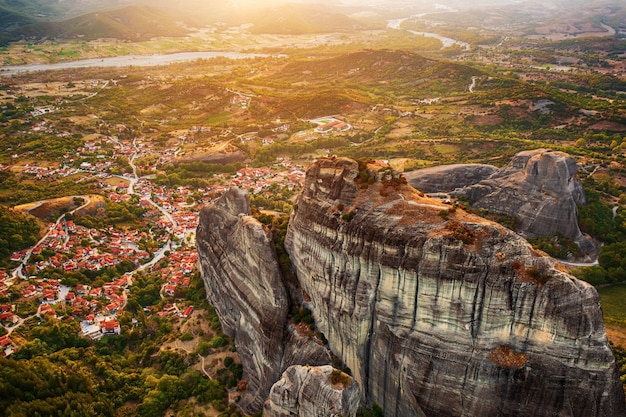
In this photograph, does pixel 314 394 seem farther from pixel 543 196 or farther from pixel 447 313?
pixel 543 196

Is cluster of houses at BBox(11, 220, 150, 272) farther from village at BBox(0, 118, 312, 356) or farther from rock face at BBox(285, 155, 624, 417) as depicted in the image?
rock face at BBox(285, 155, 624, 417)

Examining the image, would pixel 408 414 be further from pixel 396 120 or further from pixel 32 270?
pixel 396 120

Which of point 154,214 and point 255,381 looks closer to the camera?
point 255,381

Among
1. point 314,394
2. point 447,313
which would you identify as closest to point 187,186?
point 314,394

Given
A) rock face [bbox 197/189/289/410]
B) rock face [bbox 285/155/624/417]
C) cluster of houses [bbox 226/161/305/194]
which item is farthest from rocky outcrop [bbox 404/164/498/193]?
rock face [bbox 285/155/624/417]

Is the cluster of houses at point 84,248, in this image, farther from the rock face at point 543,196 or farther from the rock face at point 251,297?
the rock face at point 543,196

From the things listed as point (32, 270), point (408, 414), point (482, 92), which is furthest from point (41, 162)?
point (482, 92)
